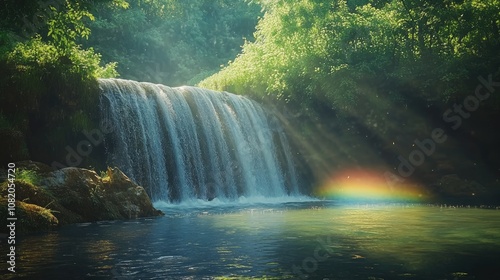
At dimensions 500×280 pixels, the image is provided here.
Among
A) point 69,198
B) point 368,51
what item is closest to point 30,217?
point 69,198

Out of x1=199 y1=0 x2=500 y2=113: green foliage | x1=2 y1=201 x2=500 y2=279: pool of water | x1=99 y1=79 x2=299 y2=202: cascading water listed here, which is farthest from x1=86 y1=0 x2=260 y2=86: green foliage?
x1=2 y1=201 x2=500 y2=279: pool of water

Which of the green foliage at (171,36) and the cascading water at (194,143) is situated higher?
the green foliage at (171,36)

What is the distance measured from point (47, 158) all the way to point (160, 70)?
37.8 m

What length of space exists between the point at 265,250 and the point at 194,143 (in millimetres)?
16281

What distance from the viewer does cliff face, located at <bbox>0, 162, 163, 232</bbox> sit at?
42.2 ft

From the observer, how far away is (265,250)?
976 cm

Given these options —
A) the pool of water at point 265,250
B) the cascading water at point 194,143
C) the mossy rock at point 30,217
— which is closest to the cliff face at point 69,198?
the mossy rock at point 30,217

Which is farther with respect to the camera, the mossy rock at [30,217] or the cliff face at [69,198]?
the cliff face at [69,198]

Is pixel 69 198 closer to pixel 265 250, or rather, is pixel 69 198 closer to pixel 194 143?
pixel 265 250

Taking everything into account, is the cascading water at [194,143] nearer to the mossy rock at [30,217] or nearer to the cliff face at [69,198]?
the cliff face at [69,198]

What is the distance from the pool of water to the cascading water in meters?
7.66

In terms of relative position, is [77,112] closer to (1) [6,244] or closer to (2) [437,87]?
(1) [6,244]

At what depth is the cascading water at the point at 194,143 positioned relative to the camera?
22.4 metres

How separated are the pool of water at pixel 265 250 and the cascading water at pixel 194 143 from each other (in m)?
7.66
